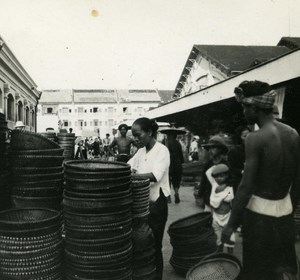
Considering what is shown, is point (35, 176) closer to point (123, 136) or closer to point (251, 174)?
point (251, 174)

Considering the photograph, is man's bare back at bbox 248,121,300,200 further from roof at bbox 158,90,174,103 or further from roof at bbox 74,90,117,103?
roof at bbox 158,90,174,103

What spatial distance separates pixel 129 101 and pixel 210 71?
44132 mm

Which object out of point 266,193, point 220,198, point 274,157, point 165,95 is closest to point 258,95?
point 274,157

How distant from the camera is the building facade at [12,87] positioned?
16.7 meters

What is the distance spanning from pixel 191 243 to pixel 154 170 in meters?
1.43

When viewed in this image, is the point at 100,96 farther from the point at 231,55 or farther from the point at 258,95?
the point at 258,95

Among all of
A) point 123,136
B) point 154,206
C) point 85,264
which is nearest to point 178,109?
point 123,136

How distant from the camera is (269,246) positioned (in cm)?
267

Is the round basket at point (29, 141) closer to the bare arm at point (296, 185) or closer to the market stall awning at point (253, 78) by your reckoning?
the bare arm at point (296, 185)

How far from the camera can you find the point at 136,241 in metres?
3.78

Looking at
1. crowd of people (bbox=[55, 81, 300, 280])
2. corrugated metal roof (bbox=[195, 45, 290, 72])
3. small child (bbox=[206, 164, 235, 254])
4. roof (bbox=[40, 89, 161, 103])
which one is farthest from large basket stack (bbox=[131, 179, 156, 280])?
roof (bbox=[40, 89, 161, 103])

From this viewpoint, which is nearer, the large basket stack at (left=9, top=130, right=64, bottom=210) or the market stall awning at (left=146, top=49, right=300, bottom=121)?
the large basket stack at (left=9, top=130, right=64, bottom=210)

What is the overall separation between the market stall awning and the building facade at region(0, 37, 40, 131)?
765cm

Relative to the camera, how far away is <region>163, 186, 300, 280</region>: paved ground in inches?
195
